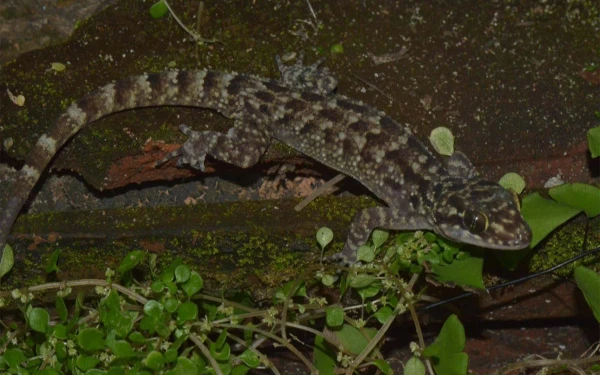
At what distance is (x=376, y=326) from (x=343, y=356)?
0.66m

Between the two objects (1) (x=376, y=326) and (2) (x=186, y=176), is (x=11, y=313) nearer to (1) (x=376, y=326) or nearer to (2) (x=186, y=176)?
(2) (x=186, y=176)

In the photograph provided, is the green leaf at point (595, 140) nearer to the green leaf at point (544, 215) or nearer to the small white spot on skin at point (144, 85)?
the green leaf at point (544, 215)

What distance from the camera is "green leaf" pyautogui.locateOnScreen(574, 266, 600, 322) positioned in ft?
13.4

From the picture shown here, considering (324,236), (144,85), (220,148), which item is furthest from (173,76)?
(324,236)

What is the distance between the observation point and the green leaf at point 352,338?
4414 mm

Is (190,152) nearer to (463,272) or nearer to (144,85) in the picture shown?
(144,85)

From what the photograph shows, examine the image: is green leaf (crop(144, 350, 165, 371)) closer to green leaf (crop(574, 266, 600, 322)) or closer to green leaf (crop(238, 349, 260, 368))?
green leaf (crop(238, 349, 260, 368))

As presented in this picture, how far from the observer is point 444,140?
4.91 meters

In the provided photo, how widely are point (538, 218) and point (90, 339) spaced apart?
246 cm

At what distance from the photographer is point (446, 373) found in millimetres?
4219

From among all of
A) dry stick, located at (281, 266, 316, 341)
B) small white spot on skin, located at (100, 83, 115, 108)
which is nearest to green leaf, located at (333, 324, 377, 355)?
dry stick, located at (281, 266, 316, 341)

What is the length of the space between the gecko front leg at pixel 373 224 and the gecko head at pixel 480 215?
0.17 metres

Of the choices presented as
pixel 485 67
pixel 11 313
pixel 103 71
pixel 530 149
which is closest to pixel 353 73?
pixel 485 67

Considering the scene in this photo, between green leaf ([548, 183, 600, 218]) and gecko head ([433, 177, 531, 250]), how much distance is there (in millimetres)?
260
